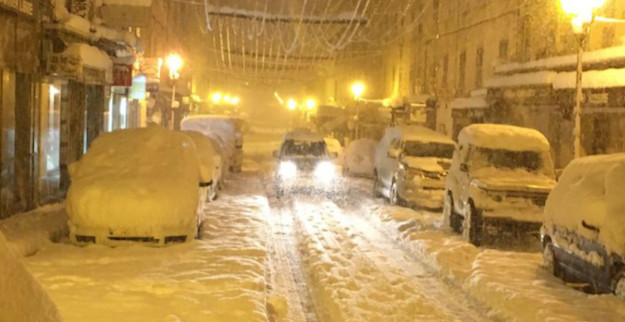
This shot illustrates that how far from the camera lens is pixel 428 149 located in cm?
2095

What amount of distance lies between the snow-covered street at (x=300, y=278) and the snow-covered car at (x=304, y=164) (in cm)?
956

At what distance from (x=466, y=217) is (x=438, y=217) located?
3425 millimetres

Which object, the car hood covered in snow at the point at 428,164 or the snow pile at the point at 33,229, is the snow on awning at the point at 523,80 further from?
the snow pile at the point at 33,229

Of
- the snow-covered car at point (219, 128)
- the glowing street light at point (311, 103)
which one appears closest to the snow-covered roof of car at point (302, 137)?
the snow-covered car at point (219, 128)

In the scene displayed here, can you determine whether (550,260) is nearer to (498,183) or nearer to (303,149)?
(498,183)

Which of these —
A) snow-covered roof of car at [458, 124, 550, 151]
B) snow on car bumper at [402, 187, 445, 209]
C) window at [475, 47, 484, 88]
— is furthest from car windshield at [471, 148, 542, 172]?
window at [475, 47, 484, 88]

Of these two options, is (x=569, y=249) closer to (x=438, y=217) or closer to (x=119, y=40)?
(x=438, y=217)

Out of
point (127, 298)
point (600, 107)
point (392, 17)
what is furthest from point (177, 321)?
point (392, 17)

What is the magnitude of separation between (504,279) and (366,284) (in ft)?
6.93

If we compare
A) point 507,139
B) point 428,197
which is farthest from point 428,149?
point 507,139

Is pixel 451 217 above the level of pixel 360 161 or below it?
below

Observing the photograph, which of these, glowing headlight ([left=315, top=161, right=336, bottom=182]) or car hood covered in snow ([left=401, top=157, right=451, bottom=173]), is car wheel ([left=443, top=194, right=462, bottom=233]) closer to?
car hood covered in snow ([left=401, top=157, right=451, bottom=173])

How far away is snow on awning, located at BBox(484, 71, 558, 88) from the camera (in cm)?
1922

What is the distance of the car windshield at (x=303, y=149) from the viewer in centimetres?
2769
